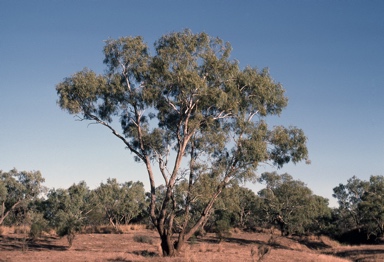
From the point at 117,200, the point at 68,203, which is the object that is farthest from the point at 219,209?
the point at 68,203

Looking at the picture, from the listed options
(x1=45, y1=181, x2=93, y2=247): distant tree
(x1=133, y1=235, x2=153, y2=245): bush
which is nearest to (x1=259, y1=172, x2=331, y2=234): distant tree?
(x1=133, y1=235, x2=153, y2=245): bush

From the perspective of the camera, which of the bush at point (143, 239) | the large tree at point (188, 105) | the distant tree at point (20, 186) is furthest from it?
the distant tree at point (20, 186)

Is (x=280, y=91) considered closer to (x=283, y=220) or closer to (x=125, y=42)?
(x=125, y=42)

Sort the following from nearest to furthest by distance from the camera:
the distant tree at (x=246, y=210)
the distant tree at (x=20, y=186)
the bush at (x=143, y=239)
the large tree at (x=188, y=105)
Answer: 1. the large tree at (x=188, y=105)
2. the bush at (x=143, y=239)
3. the distant tree at (x=20, y=186)
4. the distant tree at (x=246, y=210)

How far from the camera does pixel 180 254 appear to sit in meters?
26.1

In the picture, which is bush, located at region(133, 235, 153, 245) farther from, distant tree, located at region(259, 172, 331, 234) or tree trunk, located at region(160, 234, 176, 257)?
distant tree, located at region(259, 172, 331, 234)

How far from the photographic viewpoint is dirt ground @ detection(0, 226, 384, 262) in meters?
25.9

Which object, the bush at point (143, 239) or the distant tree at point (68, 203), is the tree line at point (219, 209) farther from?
the bush at point (143, 239)

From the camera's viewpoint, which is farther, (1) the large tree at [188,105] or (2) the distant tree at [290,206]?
(2) the distant tree at [290,206]

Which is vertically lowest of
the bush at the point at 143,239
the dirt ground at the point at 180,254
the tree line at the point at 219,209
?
the dirt ground at the point at 180,254

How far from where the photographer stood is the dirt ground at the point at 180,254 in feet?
85.0

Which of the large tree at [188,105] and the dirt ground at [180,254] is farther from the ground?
the large tree at [188,105]

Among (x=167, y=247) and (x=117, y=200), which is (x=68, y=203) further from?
(x=167, y=247)

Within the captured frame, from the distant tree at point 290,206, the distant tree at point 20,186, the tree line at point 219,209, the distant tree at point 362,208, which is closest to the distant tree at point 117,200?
the tree line at point 219,209
